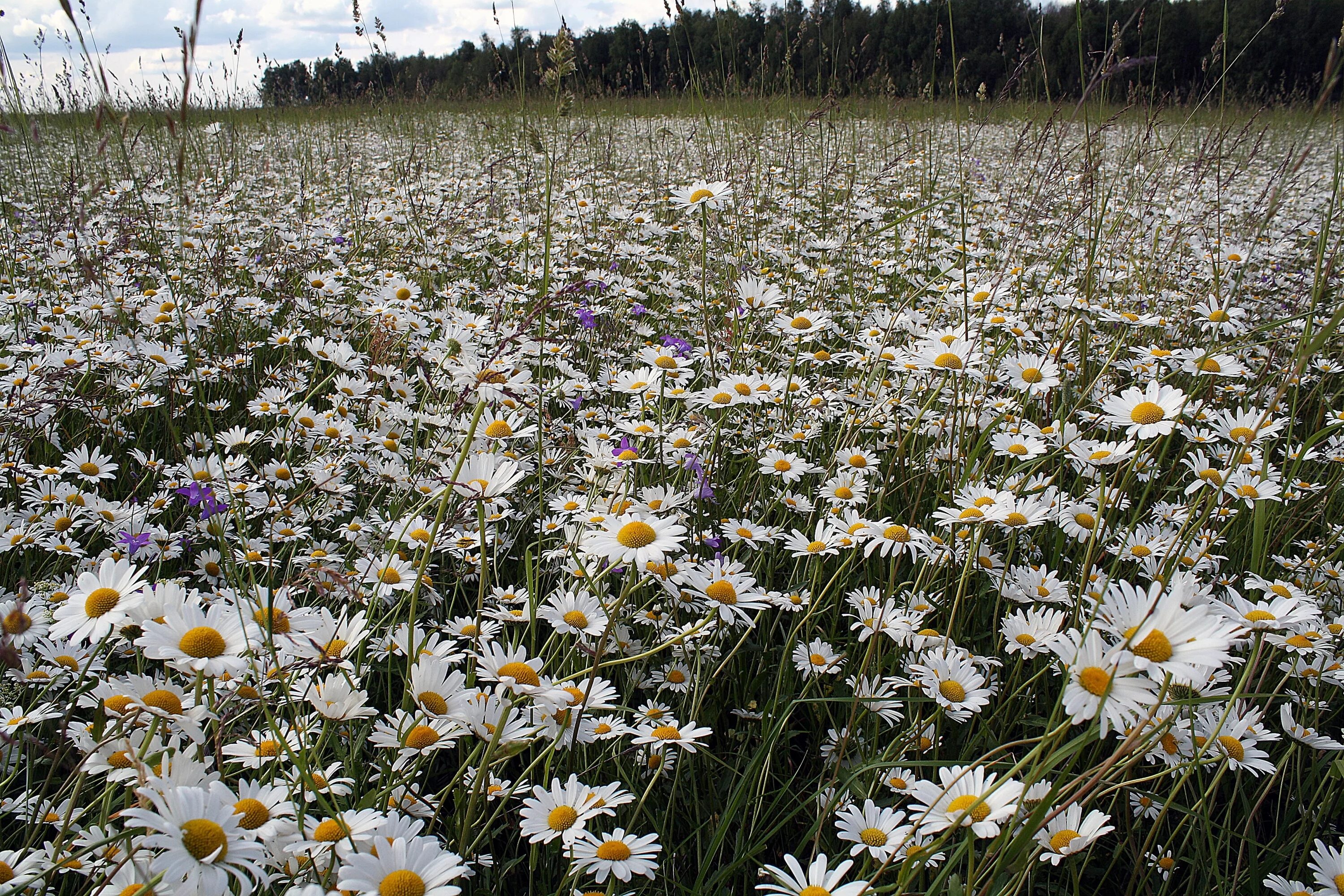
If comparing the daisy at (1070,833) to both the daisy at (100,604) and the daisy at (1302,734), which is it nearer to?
the daisy at (1302,734)

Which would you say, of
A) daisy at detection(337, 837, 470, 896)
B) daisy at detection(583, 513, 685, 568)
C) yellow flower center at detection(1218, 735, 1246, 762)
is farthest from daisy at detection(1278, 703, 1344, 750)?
daisy at detection(337, 837, 470, 896)

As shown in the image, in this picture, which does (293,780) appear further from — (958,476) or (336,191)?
(336,191)

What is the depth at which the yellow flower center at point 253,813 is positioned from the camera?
2.51ft

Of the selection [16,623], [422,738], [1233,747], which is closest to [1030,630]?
[1233,747]

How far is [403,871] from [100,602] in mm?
507

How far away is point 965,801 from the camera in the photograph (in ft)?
2.89

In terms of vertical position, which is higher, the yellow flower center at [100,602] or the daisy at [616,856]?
the yellow flower center at [100,602]

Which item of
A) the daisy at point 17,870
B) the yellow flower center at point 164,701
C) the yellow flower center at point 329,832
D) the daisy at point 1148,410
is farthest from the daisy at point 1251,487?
the daisy at point 17,870

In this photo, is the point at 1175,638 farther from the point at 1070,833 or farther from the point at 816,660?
the point at 816,660

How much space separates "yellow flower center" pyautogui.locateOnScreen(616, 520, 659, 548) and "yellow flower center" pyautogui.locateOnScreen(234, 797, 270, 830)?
1.59ft

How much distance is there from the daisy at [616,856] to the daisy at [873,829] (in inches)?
9.3

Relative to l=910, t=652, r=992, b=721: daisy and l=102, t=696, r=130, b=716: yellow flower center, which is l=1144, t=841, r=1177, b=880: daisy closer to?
l=910, t=652, r=992, b=721: daisy

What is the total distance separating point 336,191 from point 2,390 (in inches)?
134

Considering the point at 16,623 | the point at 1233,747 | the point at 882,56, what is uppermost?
the point at 882,56
